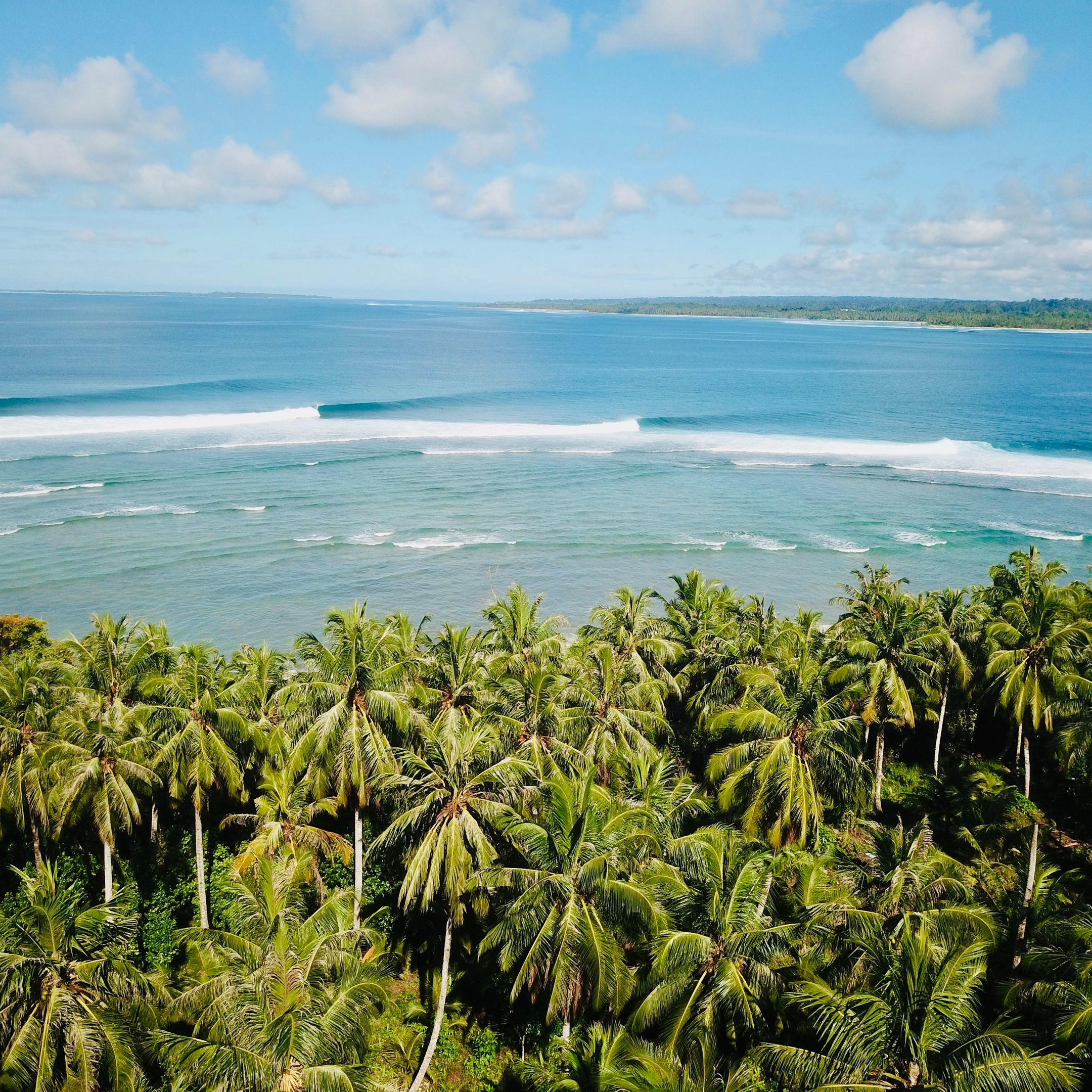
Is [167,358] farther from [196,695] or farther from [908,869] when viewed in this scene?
[908,869]

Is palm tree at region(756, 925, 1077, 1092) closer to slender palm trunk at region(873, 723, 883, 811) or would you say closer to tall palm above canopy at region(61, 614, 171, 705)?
slender palm trunk at region(873, 723, 883, 811)

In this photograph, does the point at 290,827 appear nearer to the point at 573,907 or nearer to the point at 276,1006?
the point at 276,1006

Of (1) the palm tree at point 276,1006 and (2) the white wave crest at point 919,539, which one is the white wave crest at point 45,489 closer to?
(1) the palm tree at point 276,1006

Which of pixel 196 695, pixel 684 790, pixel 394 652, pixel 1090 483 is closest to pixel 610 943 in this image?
pixel 684 790

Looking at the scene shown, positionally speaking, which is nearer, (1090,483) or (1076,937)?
(1076,937)

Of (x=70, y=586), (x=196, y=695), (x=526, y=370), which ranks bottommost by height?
(x=70, y=586)

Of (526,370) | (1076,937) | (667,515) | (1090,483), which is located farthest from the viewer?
(526,370)
